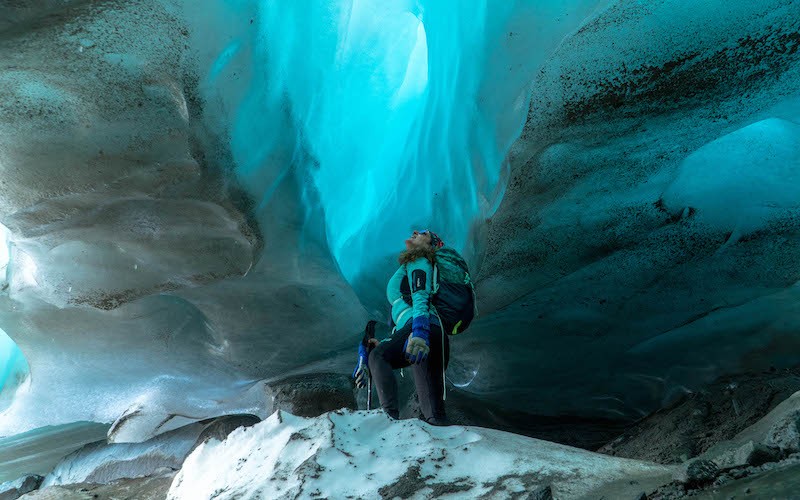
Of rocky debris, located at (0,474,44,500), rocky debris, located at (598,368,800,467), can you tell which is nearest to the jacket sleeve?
rocky debris, located at (598,368,800,467)

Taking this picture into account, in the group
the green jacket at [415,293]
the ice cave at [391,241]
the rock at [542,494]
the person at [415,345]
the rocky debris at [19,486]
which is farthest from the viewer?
the rocky debris at [19,486]

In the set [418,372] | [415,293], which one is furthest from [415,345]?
[415,293]

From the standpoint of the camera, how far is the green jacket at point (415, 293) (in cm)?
283

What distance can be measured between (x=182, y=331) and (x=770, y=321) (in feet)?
14.1

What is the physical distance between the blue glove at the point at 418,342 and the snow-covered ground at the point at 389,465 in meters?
0.59

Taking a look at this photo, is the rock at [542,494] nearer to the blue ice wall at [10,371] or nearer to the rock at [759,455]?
the rock at [759,455]

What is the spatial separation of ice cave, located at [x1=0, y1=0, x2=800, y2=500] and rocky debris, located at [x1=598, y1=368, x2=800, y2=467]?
26 mm

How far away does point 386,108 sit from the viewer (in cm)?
501

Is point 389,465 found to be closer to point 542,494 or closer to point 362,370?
point 542,494

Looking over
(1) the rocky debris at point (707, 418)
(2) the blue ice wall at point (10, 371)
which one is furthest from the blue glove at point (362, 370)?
(2) the blue ice wall at point (10, 371)

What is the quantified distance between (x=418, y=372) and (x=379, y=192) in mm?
2640

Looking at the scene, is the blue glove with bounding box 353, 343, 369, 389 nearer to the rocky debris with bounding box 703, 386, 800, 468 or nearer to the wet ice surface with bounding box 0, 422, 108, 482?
the rocky debris with bounding box 703, 386, 800, 468

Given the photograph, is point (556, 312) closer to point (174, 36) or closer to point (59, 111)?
point (174, 36)

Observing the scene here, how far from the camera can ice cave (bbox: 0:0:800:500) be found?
101 inches
